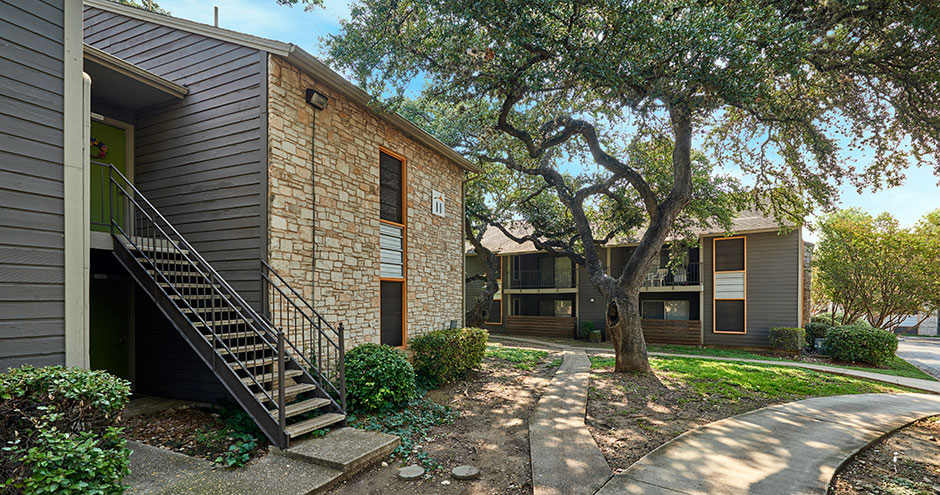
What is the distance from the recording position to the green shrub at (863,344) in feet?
44.2

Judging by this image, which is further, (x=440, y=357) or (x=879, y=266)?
(x=879, y=266)

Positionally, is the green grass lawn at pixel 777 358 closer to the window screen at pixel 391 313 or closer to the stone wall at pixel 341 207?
the stone wall at pixel 341 207

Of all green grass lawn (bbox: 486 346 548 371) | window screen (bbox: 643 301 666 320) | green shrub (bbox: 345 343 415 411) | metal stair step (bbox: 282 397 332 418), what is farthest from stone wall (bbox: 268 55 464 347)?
window screen (bbox: 643 301 666 320)

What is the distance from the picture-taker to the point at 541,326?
71.7 ft

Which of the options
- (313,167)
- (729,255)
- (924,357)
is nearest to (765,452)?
(313,167)

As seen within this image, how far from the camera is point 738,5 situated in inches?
238

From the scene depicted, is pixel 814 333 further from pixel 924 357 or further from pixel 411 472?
pixel 411 472

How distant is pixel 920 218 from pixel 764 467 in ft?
80.1

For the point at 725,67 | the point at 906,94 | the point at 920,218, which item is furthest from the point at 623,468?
the point at 920,218

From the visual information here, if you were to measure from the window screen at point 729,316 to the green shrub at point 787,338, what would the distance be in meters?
1.31

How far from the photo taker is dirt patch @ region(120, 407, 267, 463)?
4.80 m

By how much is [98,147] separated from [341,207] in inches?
141

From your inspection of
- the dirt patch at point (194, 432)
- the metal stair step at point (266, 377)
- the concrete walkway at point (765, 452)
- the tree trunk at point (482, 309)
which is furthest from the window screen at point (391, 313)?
the tree trunk at point (482, 309)

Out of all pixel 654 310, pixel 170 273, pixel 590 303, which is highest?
pixel 170 273
